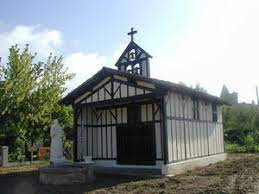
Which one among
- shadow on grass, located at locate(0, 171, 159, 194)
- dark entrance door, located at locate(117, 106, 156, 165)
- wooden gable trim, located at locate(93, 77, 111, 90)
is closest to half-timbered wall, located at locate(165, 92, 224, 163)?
dark entrance door, located at locate(117, 106, 156, 165)

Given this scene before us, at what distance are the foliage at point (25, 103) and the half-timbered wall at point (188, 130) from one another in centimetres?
1063

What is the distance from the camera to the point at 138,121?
57.7 ft

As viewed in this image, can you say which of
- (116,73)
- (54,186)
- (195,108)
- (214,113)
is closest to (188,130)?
(195,108)

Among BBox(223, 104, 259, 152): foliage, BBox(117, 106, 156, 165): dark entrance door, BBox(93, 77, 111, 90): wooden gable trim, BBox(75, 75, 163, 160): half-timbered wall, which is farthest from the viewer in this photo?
BBox(223, 104, 259, 152): foliage

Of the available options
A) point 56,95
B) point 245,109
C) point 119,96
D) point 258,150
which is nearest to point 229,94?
point 245,109

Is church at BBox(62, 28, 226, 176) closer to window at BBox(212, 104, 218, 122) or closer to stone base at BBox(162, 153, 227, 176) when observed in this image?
stone base at BBox(162, 153, 227, 176)

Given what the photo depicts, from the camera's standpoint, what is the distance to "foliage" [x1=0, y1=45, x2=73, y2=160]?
22719mm

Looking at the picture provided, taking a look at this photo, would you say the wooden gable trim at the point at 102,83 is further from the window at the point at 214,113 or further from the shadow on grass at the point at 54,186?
the window at the point at 214,113

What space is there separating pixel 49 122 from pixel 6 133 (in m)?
3.07

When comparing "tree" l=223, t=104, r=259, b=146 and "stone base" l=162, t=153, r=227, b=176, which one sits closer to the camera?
"stone base" l=162, t=153, r=227, b=176

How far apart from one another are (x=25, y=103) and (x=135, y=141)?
959cm

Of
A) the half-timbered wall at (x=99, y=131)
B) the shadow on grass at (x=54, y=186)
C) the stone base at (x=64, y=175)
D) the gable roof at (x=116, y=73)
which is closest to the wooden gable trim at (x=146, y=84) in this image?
the gable roof at (x=116, y=73)

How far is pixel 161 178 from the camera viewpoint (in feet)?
47.8

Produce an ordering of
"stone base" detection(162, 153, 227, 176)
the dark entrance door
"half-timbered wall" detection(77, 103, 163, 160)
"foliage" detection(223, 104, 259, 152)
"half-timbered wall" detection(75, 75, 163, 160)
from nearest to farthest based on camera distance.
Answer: "stone base" detection(162, 153, 227, 176) → "half-timbered wall" detection(75, 75, 163, 160) → the dark entrance door → "half-timbered wall" detection(77, 103, 163, 160) → "foliage" detection(223, 104, 259, 152)
